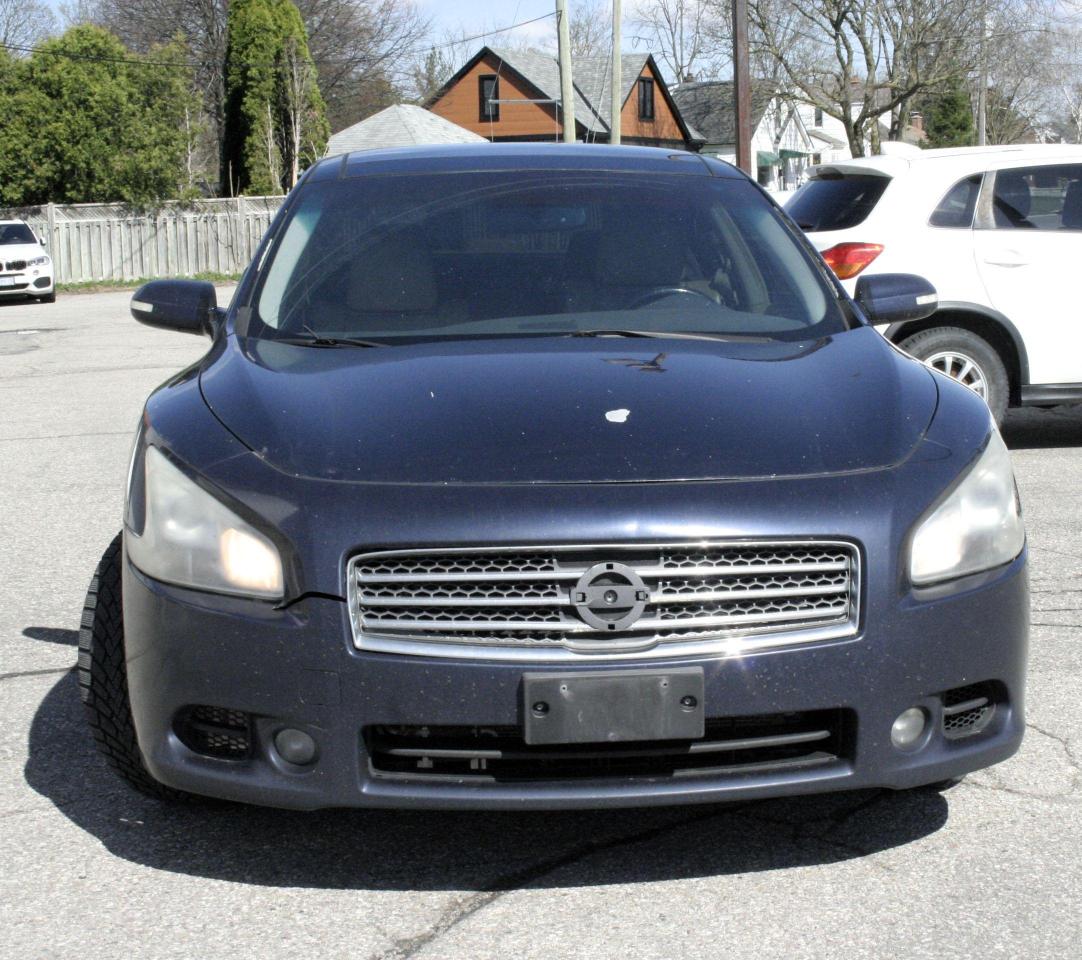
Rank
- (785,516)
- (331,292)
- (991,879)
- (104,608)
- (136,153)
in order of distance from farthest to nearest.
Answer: (136,153) < (331,292) < (104,608) < (991,879) < (785,516)

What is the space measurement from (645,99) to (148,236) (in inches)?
1730

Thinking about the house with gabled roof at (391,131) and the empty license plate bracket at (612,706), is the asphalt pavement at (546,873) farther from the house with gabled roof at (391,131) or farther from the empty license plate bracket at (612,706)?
the house with gabled roof at (391,131)

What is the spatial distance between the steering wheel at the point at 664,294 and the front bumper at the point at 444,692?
1399 millimetres

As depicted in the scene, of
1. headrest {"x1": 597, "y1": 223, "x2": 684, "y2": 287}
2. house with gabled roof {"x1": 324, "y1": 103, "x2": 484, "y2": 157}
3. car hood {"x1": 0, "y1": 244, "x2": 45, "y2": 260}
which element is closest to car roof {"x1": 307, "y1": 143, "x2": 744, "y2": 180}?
headrest {"x1": 597, "y1": 223, "x2": 684, "y2": 287}

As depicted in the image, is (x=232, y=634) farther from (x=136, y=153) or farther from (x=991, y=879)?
(x=136, y=153)

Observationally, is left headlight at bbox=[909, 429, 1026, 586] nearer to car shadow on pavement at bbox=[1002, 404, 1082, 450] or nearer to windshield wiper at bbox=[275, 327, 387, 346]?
windshield wiper at bbox=[275, 327, 387, 346]

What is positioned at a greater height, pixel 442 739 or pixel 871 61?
pixel 871 61

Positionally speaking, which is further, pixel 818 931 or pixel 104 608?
pixel 104 608

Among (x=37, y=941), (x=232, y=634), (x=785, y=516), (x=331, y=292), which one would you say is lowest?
(x=37, y=941)

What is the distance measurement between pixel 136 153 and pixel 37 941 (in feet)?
114

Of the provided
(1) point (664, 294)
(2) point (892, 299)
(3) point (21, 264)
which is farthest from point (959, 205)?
(3) point (21, 264)

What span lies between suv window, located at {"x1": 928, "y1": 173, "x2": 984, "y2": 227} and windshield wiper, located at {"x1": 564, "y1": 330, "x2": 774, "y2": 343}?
17.3 ft

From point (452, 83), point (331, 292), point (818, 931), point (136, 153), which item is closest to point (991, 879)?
point (818, 931)

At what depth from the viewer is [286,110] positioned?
41.3m
